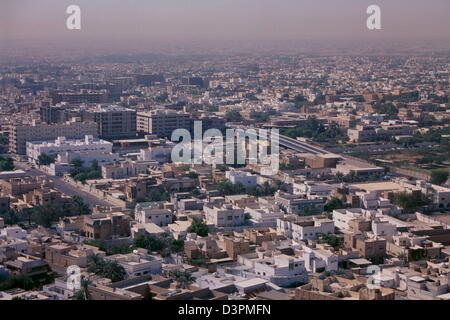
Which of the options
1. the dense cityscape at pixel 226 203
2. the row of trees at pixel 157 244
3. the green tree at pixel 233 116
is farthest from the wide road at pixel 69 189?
the green tree at pixel 233 116

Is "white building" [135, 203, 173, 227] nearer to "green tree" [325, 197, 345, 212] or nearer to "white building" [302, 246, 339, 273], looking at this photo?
"green tree" [325, 197, 345, 212]

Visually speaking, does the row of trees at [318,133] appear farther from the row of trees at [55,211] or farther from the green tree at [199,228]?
the green tree at [199,228]

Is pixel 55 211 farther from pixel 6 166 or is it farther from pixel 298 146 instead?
pixel 298 146

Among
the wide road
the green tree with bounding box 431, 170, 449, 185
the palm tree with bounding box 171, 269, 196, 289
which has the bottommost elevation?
the wide road

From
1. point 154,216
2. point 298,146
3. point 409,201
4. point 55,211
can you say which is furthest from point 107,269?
point 298,146

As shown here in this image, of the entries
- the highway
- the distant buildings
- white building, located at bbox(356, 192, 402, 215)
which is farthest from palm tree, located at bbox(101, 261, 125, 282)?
the highway
